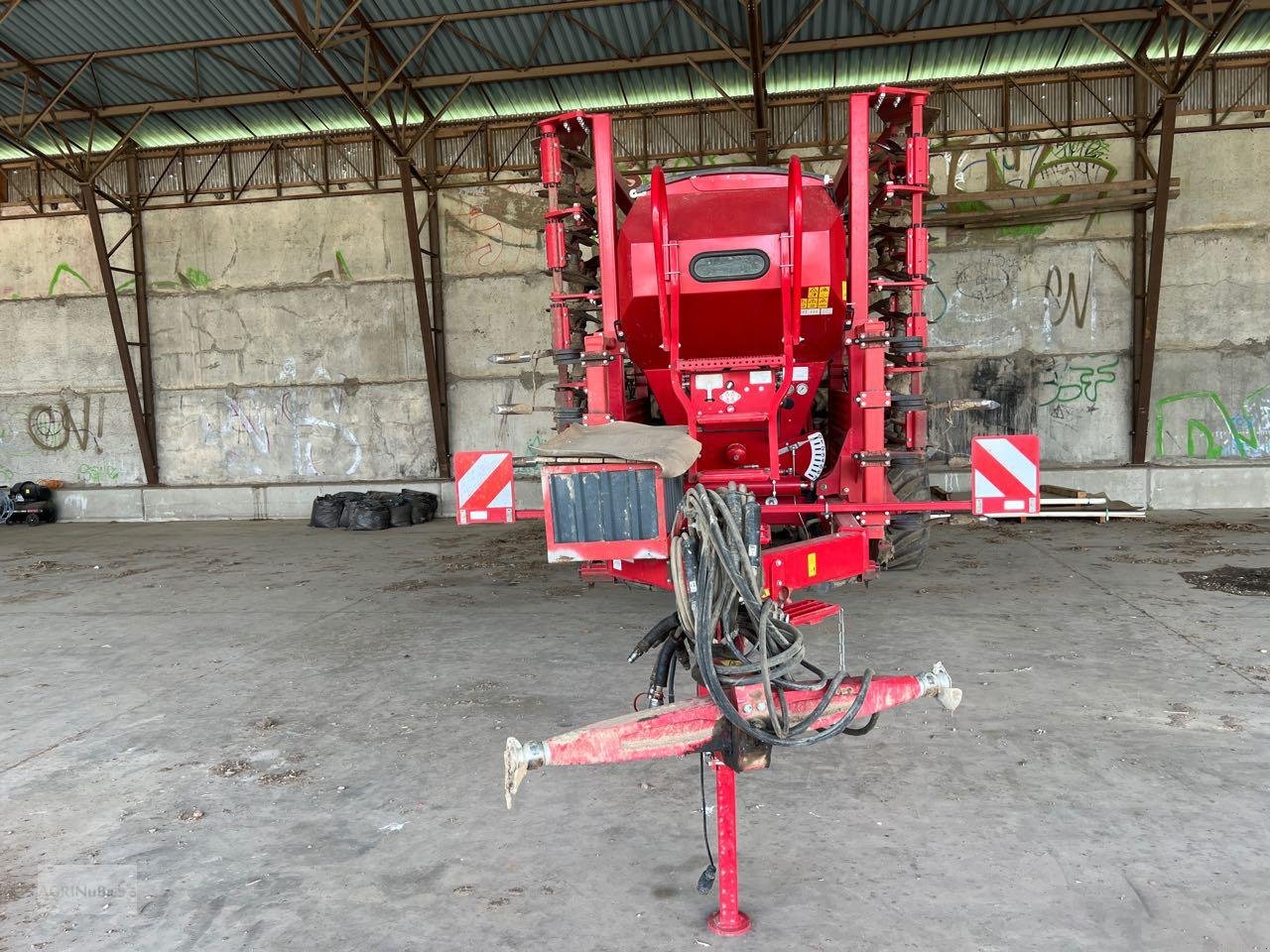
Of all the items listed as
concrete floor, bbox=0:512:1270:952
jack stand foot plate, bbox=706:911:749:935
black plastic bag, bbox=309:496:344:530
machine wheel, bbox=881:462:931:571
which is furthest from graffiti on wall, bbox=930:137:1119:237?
jack stand foot plate, bbox=706:911:749:935

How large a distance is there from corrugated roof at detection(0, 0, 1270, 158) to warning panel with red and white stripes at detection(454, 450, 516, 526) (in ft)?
25.6

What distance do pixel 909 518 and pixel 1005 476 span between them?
1.68 metres

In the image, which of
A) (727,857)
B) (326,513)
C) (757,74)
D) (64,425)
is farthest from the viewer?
(64,425)

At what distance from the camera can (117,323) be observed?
13.1 meters

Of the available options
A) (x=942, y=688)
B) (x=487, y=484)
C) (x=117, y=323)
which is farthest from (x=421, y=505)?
(x=942, y=688)

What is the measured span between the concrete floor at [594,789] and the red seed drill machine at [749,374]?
0.53m

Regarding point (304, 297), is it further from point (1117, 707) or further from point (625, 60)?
point (1117, 707)

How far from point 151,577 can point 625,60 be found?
8.69 meters

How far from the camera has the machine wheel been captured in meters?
5.76

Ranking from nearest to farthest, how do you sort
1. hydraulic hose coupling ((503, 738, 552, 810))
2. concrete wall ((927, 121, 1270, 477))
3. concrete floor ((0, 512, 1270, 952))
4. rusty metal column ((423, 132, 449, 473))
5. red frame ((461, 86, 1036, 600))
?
hydraulic hose coupling ((503, 738, 552, 810)) < concrete floor ((0, 512, 1270, 952)) < red frame ((461, 86, 1036, 600)) < concrete wall ((927, 121, 1270, 477)) < rusty metal column ((423, 132, 449, 473))

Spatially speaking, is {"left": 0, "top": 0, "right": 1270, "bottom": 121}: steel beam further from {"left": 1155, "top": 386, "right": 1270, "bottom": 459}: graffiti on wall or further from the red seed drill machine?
the red seed drill machine

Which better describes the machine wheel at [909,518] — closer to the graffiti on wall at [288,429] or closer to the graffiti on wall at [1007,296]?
the graffiti on wall at [1007,296]

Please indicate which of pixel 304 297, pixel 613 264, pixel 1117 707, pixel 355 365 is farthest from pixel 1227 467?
pixel 304 297

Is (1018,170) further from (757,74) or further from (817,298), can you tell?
(817,298)
